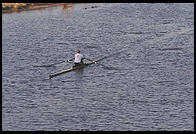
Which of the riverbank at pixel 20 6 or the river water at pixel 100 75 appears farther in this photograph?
the riverbank at pixel 20 6

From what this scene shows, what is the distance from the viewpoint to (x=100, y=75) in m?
61.0

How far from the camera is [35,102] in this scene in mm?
51094

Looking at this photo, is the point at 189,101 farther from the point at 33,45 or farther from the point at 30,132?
the point at 33,45

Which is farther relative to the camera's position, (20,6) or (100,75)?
(20,6)

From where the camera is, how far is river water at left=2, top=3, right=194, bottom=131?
4706cm

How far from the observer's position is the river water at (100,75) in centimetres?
4706

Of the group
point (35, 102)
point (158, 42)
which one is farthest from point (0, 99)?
point (158, 42)

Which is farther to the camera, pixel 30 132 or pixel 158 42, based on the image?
pixel 158 42

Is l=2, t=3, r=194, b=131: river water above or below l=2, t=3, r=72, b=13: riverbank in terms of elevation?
below

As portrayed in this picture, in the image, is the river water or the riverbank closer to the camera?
the river water

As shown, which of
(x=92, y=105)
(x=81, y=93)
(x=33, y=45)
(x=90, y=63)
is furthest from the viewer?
(x=33, y=45)

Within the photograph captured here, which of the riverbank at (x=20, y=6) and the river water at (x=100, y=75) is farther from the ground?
the riverbank at (x=20, y=6)

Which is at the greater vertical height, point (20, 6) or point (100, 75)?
point (20, 6)

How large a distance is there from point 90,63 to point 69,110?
17303 millimetres
